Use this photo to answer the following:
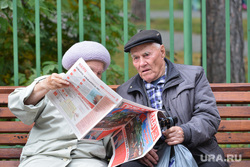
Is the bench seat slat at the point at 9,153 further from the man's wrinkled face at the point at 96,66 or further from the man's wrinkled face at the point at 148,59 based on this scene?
the man's wrinkled face at the point at 148,59

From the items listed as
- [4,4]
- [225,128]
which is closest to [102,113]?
[225,128]

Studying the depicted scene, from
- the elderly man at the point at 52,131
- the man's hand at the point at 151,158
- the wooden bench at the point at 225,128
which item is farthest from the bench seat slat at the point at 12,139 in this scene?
the man's hand at the point at 151,158

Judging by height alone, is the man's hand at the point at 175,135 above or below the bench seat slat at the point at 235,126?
Answer: above

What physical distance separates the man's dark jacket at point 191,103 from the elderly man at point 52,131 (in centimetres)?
40

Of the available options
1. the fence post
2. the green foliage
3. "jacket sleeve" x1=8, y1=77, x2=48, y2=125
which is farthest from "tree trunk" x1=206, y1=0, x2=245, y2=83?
"jacket sleeve" x1=8, y1=77, x2=48, y2=125

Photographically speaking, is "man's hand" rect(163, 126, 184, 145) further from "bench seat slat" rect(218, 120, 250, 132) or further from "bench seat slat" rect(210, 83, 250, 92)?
"bench seat slat" rect(210, 83, 250, 92)

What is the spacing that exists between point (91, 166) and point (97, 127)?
0.33 meters

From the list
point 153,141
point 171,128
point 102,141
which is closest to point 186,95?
point 171,128

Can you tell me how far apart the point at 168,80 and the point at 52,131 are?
0.94 meters

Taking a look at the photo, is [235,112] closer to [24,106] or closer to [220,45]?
[24,106]

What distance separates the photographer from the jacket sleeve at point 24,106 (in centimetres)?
286

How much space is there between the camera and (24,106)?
2.86 m

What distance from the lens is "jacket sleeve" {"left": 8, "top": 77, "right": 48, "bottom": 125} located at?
2.86 m

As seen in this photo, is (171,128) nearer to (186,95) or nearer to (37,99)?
(186,95)
